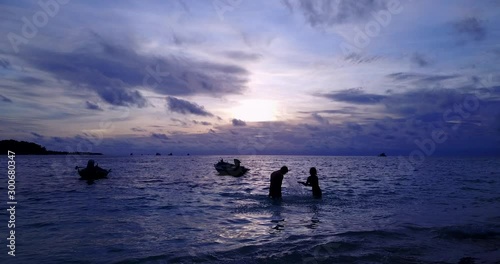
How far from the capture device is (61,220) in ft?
52.5

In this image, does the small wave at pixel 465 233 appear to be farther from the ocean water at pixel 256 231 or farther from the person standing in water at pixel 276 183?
the person standing in water at pixel 276 183

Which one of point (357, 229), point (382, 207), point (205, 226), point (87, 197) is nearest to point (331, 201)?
point (382, 207)

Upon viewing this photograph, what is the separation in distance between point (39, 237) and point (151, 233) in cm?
403

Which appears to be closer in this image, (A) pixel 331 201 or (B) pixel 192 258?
(B) pixel 192 258

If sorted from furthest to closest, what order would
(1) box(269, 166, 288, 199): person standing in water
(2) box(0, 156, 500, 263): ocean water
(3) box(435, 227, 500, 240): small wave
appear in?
(1) box(269, 166, 288, 199): person standing in water
(3) box(435, 227, 500, 240): small wave
(2) box(0, 156, 500, 263): ocean water

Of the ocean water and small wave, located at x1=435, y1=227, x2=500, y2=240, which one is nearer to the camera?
the ocean water

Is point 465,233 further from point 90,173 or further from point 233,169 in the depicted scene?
point 90,173

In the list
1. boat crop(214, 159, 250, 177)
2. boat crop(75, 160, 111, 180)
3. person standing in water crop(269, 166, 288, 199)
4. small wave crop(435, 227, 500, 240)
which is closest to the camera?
small wave crop(435, 227, 500, 240)

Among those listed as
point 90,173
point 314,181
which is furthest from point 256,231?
point 90,173

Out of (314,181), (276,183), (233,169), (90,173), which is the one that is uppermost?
(314,181)

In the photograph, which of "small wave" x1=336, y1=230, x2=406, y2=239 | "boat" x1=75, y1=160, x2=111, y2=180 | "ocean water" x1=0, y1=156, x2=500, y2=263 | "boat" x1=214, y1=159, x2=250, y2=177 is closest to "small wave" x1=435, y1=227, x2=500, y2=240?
"ocean water" x1=0, y1=156, x2=500, y2=263

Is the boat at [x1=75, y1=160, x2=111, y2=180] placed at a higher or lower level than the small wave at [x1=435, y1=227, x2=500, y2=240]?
higher

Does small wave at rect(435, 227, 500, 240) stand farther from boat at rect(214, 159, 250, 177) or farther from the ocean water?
boat at rect(214, 159, 250, 177)

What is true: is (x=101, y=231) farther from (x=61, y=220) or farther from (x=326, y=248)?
(x=326, y=248)
